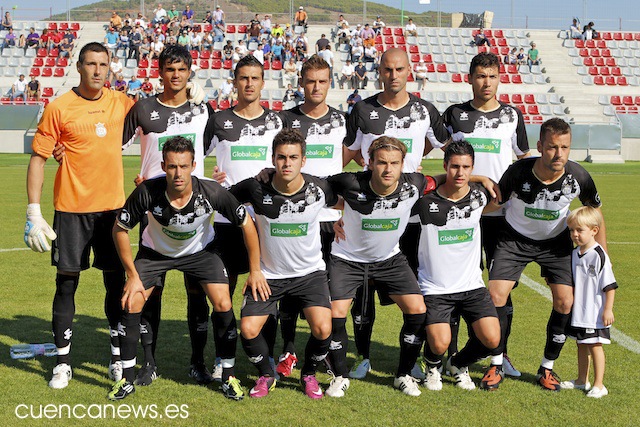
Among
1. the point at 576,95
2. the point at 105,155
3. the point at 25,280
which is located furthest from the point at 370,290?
the point at 576,95

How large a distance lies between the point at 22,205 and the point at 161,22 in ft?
79.6

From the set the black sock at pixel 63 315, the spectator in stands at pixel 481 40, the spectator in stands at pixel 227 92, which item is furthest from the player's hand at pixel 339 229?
the spectator in stands at pixel 481 40

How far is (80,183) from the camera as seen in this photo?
575 centimetres

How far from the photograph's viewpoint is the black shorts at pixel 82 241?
226 inches

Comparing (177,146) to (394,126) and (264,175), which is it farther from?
(394,126)

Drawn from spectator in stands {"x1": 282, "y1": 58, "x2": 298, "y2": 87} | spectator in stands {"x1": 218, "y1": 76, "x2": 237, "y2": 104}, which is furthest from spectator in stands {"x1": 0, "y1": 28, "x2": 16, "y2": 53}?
spectator in stands {"x1": 282, "y1": 58, "x2": 298, "y2": 87}

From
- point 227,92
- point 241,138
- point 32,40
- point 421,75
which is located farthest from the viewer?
point 32,40

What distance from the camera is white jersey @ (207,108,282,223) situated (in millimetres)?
6020

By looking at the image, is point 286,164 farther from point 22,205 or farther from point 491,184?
point 22,205

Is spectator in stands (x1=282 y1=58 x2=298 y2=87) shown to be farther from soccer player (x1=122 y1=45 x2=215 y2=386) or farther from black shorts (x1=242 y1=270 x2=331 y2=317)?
black shorts (x1=242 y1=270 x2=331 y2=317)

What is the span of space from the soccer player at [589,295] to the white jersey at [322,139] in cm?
187

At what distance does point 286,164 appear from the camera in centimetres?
535

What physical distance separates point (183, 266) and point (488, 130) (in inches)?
104

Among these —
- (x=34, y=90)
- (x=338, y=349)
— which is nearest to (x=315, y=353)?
(x=338, y=349)
